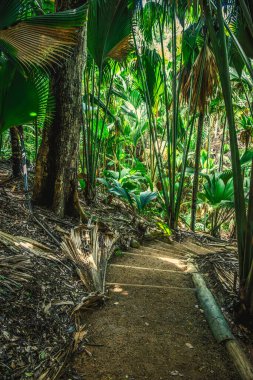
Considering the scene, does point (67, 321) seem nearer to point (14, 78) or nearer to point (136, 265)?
point (136, 265)

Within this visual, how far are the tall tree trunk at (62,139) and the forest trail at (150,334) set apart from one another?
1.15m

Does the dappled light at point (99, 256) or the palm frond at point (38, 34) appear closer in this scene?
the dappled light at point (99, 256)

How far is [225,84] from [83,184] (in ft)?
10.4

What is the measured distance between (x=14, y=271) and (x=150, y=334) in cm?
100

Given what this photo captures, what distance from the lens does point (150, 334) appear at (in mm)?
2090

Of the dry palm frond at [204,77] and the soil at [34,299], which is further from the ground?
the dry palm frond at [204,77]

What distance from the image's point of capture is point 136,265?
10.7 feet

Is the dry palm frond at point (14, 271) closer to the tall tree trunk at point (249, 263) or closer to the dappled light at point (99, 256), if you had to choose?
the dappled light at point (99, 256)

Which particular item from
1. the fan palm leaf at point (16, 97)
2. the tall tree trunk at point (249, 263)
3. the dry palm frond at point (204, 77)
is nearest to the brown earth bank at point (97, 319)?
the tall tree trunk at point (249, 263)

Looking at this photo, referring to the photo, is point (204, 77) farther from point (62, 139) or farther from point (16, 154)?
point (16, 154)

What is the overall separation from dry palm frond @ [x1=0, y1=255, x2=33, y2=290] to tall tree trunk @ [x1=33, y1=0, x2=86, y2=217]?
1.40m

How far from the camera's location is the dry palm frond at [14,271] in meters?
1.93

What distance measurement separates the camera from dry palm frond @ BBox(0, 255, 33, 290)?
6.32ft

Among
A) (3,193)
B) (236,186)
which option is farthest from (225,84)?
(3,193)
